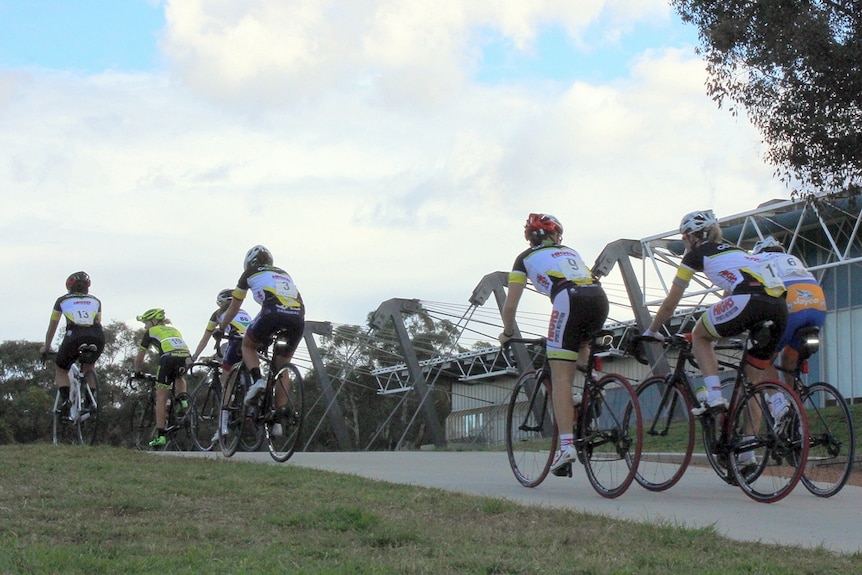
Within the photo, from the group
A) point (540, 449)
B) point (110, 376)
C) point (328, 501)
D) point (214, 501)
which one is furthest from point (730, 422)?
point (110, 376)

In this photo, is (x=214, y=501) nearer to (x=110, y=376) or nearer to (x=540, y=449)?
(x=540, y=449)

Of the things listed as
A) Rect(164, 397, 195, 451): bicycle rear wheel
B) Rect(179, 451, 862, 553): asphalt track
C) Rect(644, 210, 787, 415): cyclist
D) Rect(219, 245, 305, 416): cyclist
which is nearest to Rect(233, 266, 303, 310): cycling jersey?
Rect(219, 245, 305, 416): cyclist

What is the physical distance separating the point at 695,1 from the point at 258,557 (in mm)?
13962

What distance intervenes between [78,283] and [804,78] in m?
9.34

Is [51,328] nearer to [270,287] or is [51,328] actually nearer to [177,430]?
[177,430]

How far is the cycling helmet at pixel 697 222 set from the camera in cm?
842

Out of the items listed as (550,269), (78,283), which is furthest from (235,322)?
(550,269)

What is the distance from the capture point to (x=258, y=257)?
1099cm

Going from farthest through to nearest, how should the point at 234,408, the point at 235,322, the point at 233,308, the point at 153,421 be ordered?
the point at 153,421, the point at 235,322, the point at 234,408, the point at 233,308

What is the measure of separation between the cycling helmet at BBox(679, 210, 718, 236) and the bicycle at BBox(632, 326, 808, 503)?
709mm

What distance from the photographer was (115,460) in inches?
391

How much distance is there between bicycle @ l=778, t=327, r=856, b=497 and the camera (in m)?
8.29

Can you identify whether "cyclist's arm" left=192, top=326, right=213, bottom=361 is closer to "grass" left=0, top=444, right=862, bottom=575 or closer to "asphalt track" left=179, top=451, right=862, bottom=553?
"asphalt track" left=179, top=451, right=862, bottom=553

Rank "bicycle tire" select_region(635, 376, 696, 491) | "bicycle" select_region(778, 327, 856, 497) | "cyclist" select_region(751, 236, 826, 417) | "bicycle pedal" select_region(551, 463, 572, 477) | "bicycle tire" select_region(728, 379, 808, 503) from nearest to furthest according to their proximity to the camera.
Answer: "bicycle tire" select_region(728, 379, 808, 503)
"bicycle" select_region(778, 327, 856, 497)
"bicycle pedal" select_region(551, 463, 572, 477)
"bicycle tire" select_region(635, 376, 696, 491)
"cyclist" select_region(751, 236, 826, 417)
